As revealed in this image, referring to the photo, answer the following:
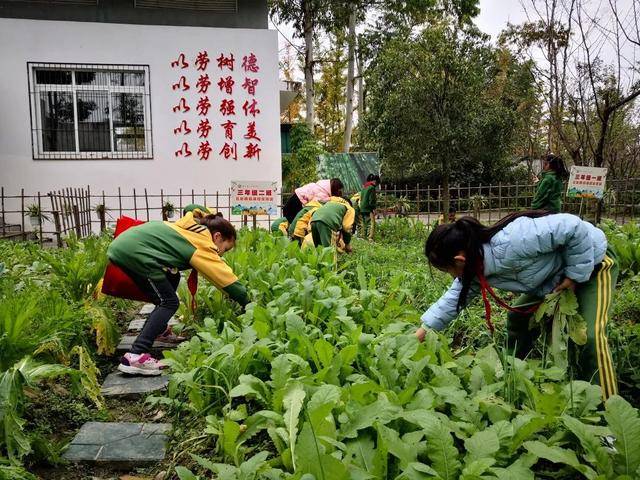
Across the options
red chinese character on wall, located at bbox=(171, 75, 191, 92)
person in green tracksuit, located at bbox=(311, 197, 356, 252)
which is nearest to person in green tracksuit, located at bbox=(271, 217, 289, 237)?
person in green tracksuit, located at bbox=(311, 197, 356, 252)

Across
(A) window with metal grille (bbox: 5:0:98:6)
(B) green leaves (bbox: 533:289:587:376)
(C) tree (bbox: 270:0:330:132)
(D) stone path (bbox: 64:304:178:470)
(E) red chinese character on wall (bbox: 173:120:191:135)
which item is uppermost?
(C) tree (bbox: 270:0:330:132)

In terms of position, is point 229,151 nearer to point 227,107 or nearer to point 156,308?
point 227,107

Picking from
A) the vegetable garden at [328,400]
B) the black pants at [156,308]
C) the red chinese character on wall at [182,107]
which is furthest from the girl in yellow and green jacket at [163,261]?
the red chinese character on wall at [182,107]

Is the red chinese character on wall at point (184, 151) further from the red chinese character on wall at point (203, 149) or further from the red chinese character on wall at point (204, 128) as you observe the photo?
the red chinese character on wall at point (204, 128)

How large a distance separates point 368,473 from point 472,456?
1.17 ft

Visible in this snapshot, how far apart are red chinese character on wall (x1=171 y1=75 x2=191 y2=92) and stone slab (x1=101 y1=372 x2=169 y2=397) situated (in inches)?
366

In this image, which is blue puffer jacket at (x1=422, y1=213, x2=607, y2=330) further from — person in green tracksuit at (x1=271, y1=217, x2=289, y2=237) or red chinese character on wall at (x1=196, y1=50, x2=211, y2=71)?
red chinese character on wall at (x1=196, y1=50, x2=211, y2=71)

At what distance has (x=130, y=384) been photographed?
3490mm

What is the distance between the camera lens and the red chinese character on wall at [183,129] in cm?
1195

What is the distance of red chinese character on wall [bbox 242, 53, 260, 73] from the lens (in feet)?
39.9

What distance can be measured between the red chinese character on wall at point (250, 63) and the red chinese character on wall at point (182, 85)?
1.30 metres

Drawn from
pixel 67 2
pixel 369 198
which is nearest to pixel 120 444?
pixel 369 198

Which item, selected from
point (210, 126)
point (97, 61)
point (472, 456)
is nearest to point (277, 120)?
point (210, 126)

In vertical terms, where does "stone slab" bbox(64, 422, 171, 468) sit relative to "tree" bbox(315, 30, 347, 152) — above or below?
below
